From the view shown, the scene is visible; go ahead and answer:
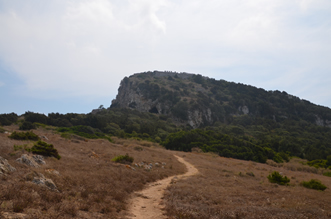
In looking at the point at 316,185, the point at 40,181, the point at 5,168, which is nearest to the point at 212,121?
the point at 316,185

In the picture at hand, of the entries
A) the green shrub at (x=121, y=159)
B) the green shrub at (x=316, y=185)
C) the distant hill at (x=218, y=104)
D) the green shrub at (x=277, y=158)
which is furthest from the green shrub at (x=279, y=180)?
the distant hill at (x=218, y=104)

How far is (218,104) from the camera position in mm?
128375

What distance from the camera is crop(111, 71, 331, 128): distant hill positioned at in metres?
112

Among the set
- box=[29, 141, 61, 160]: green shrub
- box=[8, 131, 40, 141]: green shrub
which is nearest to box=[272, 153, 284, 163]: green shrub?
box=[29, 141, 61, 160]: green shrub

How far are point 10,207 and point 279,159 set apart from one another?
48707 millimetres

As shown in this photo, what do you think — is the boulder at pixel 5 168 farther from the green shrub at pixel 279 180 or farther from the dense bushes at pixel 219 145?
the dense bushes at pixel 219 145

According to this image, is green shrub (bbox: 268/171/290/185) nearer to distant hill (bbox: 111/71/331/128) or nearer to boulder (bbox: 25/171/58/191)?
boulder (bbox: 25/171/58/191)

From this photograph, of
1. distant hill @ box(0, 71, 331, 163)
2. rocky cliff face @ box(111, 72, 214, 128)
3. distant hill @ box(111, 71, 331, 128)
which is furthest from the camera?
distant hill @ box(111, 71, 331, 128)

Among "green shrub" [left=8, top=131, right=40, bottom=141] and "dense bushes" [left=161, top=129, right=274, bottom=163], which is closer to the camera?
"green shrub" [left=8, top=131, right=40, bottom=141]

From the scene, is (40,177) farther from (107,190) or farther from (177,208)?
(177,208)

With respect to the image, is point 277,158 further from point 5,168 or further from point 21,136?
point 5,168

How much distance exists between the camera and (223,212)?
8.51 metres

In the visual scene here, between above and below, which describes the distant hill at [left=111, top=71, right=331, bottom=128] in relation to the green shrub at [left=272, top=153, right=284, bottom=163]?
above

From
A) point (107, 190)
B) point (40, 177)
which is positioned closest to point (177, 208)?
point (107, 190)
